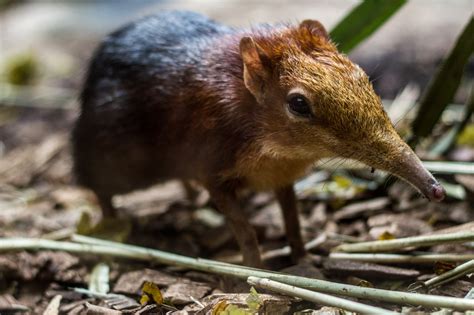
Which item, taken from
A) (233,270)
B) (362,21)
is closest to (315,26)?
(362,21)

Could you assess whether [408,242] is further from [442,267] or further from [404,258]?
[442,267]

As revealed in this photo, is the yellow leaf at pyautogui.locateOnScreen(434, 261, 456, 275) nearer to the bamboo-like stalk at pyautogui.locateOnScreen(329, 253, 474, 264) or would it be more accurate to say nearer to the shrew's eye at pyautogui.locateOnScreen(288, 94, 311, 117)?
the bamboo-like stalk at pyautogui.locateOnScreen(329, 253, 474, 264)

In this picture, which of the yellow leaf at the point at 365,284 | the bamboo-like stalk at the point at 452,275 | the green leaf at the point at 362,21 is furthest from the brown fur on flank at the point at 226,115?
the green leaf at the point at 362,21

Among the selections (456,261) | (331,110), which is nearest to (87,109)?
(331,110)

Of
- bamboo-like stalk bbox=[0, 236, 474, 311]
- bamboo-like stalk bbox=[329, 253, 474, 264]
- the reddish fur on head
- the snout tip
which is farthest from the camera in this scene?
bamboo-like stalk bbox=[329, 253, 474, 264]

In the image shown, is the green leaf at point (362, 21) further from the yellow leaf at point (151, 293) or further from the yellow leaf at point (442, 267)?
the yellow leaf at point (151, 293)

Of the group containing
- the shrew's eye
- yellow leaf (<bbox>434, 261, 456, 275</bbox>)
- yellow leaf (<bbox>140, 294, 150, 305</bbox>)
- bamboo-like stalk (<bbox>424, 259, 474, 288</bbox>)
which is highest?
the shrew's eye

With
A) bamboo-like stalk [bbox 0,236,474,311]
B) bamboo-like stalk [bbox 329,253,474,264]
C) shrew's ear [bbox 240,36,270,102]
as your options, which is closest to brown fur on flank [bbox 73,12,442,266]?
shrew's ear [bbox 240,36,270,102]

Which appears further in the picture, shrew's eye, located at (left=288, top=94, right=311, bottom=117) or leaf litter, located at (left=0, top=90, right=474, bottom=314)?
leaf litter, located at (left=0, top=90, right=474, bottom=314)

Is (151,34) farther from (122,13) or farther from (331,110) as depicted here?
(122,13)
